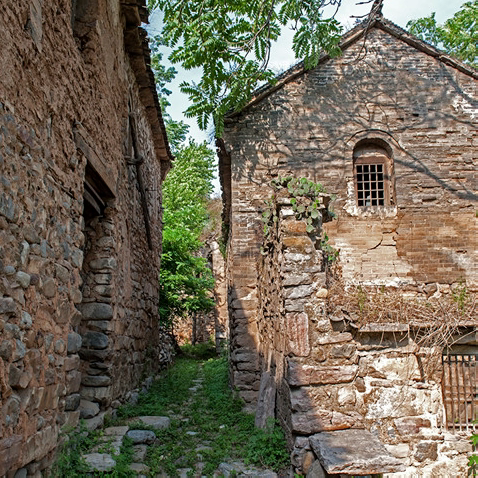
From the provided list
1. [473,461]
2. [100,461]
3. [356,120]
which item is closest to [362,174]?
[356,120]

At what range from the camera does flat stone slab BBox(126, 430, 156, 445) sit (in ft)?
15.6

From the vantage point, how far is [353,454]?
3518mm

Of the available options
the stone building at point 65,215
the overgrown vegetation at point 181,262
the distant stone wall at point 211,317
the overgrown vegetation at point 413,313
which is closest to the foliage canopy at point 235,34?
the stone building at point 65,215

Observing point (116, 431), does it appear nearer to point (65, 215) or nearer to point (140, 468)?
point (140, 468)

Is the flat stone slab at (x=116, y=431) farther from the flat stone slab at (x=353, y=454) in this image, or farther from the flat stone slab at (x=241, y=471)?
the flat stone slab at (x=353, y=454)

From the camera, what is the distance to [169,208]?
17.5m

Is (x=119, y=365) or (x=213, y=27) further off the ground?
(x=213, y=27)

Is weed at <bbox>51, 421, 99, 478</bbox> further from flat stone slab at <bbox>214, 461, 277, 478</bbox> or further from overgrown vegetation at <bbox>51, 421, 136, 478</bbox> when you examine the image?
flat stone slab at <bbox>214, 461, 277, 478</bbox>

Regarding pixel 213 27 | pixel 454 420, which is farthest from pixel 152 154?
pixel 454 420

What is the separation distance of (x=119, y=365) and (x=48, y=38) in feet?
13.0

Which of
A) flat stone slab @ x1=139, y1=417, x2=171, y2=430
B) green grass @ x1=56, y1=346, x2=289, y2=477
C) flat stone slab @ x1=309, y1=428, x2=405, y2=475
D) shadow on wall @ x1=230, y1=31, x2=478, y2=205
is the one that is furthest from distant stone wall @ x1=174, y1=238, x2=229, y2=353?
flat stone slab @ x1=309, y1=428, x2=405, y2=475

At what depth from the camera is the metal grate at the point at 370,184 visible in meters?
8.88

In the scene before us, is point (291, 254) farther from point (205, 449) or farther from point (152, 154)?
point (152, 154)

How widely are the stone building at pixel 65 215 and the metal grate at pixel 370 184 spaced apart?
4.39 metres
